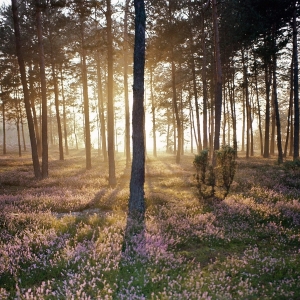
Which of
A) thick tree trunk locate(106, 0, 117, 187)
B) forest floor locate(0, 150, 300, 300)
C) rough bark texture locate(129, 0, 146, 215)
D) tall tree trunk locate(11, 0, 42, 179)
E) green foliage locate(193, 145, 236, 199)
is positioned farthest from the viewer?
tall tree trunk locate(11, 0, 42, 179)

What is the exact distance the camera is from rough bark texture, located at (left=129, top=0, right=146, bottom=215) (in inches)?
345

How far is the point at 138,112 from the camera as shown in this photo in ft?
29.1

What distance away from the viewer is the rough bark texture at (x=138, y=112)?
877 cm

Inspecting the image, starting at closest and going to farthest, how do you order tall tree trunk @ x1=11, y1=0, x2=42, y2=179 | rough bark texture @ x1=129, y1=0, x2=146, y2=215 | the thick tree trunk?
rough bark texture @ x1=129, y1=0, x2=146, y2=215 < the thick tree trunk < tall tree trunk @ x1=11, y1=0, x2=42, y2=179

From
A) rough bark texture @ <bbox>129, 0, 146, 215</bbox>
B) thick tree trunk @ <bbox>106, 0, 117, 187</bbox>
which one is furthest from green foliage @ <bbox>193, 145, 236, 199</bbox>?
thick tree trunk @ <bbox>106, 0, 117, 187</bbox>

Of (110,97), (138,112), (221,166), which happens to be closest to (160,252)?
(138,112)

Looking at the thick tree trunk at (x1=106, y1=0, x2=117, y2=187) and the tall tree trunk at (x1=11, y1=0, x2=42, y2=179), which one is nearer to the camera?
the thick tree trunk at (x1=106, y1=0, x2=117, y2=187)

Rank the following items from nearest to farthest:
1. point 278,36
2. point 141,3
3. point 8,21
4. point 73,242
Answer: point 73,242, point 141,3, point 278,36, point 8,21

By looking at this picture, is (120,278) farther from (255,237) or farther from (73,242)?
(255,237)

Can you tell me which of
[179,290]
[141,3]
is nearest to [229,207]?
[179,290]

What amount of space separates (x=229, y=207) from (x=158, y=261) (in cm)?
490

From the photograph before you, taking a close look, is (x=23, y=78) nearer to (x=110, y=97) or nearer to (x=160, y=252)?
(x=110, y=97)

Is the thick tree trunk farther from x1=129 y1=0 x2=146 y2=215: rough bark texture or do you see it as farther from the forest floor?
x1=129 y1=0 x2=146 y2=215: rough bark texture

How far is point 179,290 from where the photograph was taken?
4.30 metres
